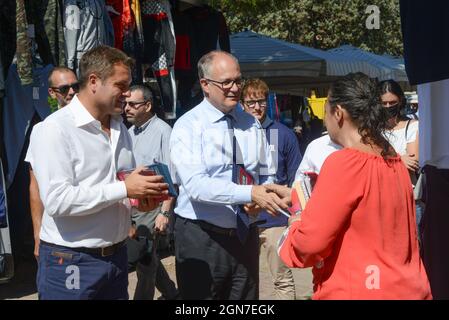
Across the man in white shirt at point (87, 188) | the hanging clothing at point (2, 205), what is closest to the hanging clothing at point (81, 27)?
the hanging clothing at point (2, 205)

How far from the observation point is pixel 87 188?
11.0 feet

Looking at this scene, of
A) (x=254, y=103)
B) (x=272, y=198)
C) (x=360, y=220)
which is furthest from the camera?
(x=254, y=103)

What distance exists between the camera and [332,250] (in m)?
3.04

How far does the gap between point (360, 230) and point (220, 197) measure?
1.03 meters

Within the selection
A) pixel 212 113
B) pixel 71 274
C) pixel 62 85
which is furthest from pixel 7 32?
pixel 71 274

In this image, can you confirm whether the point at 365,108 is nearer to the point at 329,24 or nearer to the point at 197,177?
the point at 197,177

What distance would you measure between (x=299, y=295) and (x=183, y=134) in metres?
3.52

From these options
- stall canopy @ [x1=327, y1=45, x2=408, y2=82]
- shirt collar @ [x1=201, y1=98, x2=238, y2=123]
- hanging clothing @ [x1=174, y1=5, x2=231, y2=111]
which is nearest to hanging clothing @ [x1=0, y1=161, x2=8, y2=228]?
shirt collar @ [x1=201, y1=98, x2=238, y2=123]

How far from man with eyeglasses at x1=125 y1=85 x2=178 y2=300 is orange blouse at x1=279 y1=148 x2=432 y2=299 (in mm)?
2929

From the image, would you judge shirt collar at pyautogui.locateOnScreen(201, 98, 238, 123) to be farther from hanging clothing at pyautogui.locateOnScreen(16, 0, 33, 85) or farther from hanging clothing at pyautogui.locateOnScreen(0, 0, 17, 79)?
hanging clothing at pyautogui.locateOnScreen(0, 0, 17, 79)

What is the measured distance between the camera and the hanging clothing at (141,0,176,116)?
24.8ft

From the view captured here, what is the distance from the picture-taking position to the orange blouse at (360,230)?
2.92 metres
